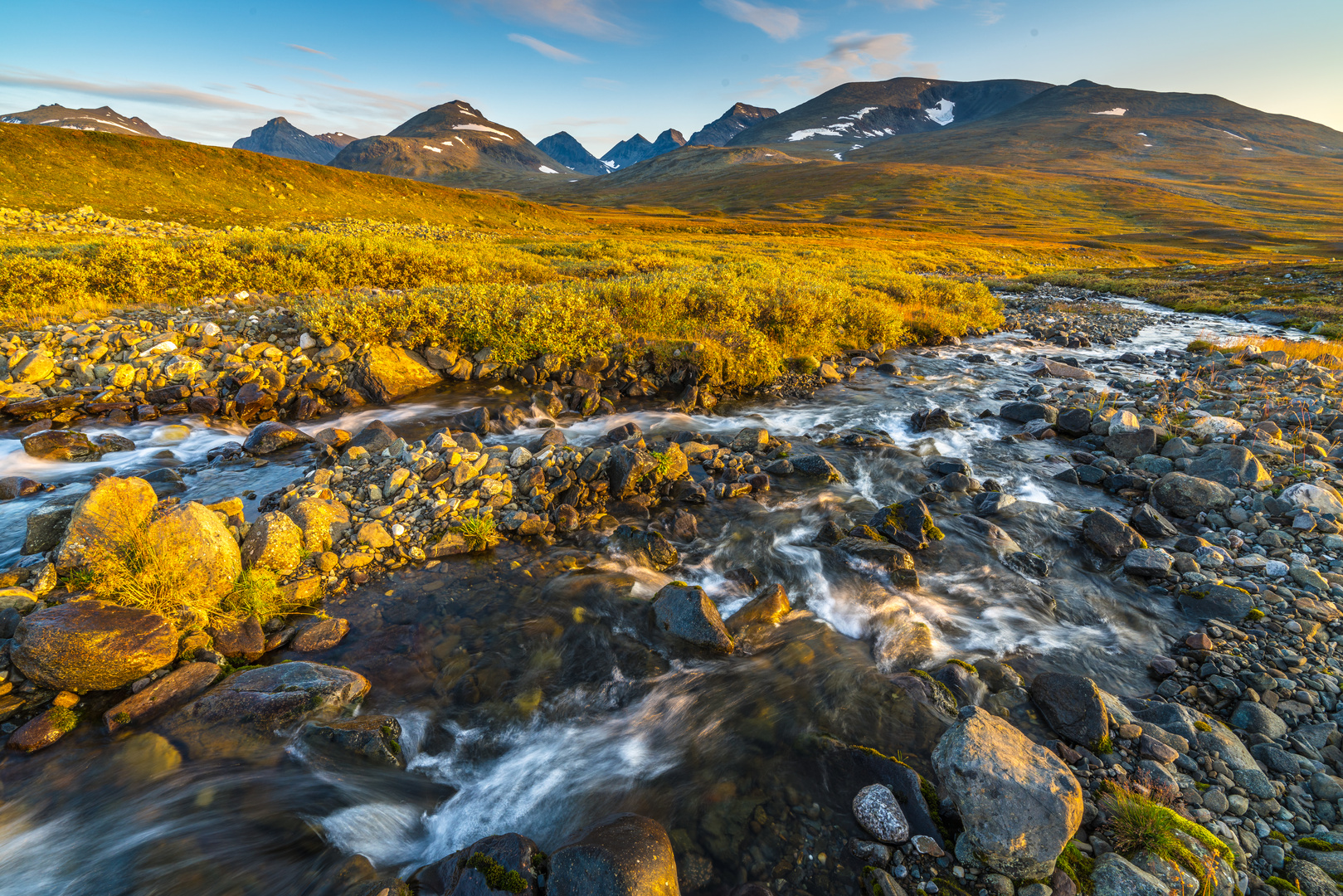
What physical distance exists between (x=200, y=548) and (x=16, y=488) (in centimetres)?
586

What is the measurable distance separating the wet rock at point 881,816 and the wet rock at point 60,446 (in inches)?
571

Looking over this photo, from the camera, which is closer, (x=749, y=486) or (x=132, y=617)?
(x=132, y=617)

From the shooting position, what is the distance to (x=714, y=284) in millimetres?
20625

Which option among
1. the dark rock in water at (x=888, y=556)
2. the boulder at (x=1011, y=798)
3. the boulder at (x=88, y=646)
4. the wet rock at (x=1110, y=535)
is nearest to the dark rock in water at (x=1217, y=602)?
the wet rock at (x=1110, y=535)

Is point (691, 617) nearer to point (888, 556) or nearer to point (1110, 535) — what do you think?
point (888, 556)

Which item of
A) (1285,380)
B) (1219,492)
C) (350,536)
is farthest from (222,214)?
(1285,380)

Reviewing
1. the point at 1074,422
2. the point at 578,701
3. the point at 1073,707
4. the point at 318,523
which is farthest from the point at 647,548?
the point at 1074,422

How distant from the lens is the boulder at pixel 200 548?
21.0 feet

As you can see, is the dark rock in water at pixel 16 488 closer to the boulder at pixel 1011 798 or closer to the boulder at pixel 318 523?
the boulder at pixel 318 523

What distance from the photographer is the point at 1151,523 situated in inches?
342

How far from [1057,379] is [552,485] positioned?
18.2 m

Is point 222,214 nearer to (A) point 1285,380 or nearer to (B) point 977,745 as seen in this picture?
(B) point 977,745

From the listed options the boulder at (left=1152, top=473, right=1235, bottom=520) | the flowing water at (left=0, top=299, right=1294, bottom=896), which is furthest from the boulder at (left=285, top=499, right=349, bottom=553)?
the boulder at (left=1152, top=473, right=1235, bottom=520)

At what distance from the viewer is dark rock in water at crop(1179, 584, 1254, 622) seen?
6.62 m
